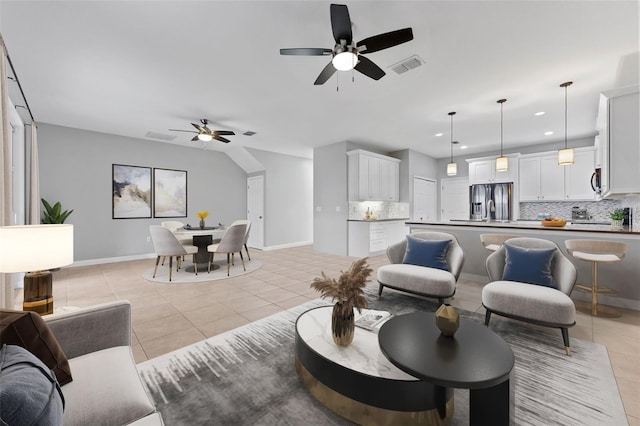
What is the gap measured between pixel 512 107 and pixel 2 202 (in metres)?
6.33

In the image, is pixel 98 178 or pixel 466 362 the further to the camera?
pixel 98 178

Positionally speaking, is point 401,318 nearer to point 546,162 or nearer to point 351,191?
A: point 351,191

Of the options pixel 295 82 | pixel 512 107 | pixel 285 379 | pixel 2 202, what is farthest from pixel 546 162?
pixel 2 202

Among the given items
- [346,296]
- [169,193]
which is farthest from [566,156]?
[169,193]

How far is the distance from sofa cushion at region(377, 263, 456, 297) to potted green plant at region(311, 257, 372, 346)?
1.61m

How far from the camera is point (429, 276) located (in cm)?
304

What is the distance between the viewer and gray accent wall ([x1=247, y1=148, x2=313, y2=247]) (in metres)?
7.74

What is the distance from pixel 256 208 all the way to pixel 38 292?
6347 mm

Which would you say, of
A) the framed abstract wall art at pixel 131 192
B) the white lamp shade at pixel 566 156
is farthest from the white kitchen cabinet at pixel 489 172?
the framed abstract wall art at pixel 131 192

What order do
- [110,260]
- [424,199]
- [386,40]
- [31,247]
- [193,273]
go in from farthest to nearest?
[424,199]
[110,260]
[193,273]
[386,40]
[31,247]

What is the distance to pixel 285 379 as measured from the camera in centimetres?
190

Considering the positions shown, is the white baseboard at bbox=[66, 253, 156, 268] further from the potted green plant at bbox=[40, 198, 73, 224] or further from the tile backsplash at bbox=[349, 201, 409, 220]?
the tile backsplash at bbox=[349, 201, 409, 220]

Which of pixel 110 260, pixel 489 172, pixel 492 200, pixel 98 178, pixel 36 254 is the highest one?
pixel 489 172

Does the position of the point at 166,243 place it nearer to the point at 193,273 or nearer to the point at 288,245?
the point at 193,273
